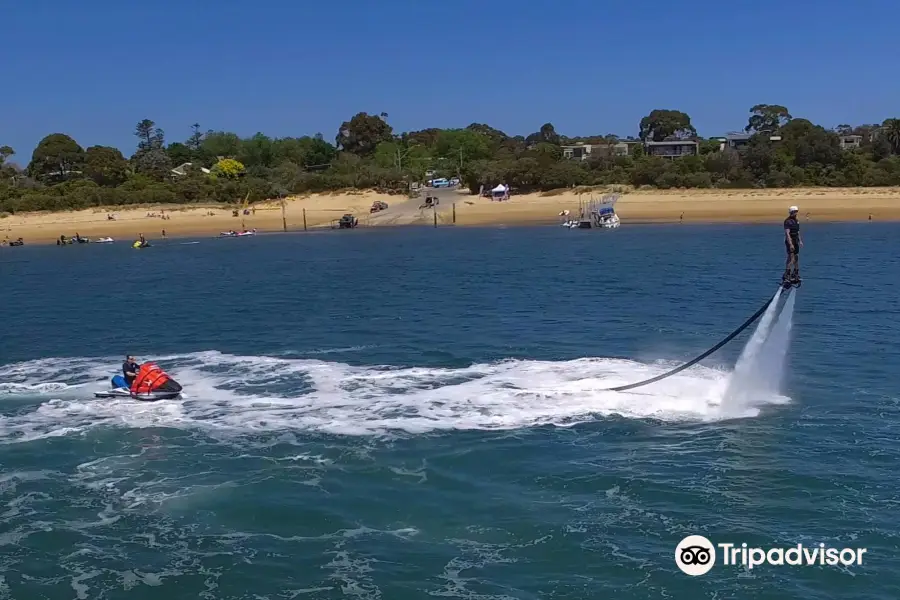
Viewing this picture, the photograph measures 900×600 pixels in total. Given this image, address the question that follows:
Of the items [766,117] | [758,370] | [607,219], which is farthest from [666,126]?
[758,370]

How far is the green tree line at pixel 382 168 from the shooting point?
348 feet

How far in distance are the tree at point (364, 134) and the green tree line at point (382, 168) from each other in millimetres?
219

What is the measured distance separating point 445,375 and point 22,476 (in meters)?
13.3

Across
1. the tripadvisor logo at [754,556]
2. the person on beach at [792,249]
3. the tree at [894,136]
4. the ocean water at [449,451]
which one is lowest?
the tripadvisor logo at [754,556]

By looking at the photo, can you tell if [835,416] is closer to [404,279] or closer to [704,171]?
[404,279]

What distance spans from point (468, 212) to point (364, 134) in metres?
58.3

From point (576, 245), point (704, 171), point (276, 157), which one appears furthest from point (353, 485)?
point (276, 157)

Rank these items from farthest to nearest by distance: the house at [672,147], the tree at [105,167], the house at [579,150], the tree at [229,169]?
1. the house at [672,147]
2. the house at [579,150]
3. the tree at [229,169]
4. the tree at [105,167]

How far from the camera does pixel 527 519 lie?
19.4 m

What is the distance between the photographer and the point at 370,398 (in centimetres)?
2828

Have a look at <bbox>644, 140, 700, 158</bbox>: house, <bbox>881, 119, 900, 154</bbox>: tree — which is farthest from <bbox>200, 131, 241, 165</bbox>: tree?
<bbox>881, 119, 900, 154</bbox>: tree

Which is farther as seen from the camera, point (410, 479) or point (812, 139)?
point (812, 139)

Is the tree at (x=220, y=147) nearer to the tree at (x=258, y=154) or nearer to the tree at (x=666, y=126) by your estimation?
the tree at (x=258, y=154)

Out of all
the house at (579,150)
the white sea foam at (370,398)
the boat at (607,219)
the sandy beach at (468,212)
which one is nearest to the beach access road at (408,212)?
the sandy beach at (468,212)
